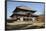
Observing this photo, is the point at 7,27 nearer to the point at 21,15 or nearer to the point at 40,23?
the point at 21,15

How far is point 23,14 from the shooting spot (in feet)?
3.97

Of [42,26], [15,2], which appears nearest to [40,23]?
[42,26]

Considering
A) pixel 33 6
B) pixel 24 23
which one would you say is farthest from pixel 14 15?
pixel 33 6

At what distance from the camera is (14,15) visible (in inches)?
47.0

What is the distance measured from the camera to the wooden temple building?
1.19m

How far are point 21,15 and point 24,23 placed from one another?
119mm

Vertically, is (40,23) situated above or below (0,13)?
below

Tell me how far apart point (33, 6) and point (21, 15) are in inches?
8.4

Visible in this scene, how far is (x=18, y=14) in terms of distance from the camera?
120cm

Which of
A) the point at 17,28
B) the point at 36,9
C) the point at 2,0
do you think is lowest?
the point at 17,28

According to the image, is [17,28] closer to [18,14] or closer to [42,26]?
[18,14]

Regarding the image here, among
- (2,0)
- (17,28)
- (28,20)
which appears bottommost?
(17,28)

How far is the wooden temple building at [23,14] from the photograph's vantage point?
1195mm

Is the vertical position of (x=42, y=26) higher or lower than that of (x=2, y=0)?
lower
